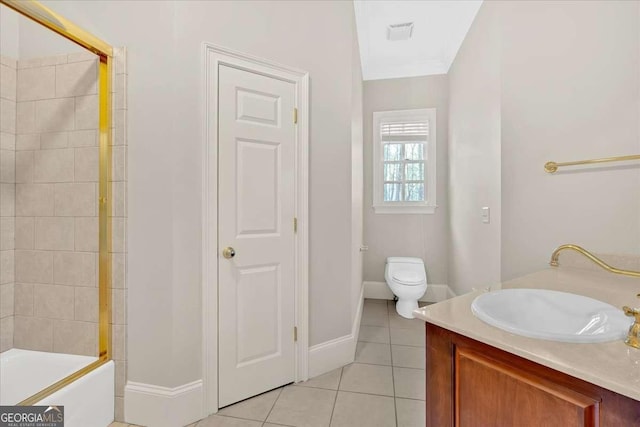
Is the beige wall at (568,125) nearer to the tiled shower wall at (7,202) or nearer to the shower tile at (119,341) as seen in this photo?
the shower tile at (119,341)

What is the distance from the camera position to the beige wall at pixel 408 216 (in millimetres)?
3387

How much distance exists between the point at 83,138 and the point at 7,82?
60cm

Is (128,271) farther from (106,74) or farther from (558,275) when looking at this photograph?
(558,275)

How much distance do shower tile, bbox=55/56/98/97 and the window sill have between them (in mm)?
2780

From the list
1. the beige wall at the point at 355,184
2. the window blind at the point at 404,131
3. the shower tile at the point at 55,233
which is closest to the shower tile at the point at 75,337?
the shower tile at the point at 55,233

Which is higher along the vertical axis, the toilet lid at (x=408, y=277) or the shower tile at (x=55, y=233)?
the shower tile at (x=55, y=233)

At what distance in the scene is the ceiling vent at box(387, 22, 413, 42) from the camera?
2.72 meters

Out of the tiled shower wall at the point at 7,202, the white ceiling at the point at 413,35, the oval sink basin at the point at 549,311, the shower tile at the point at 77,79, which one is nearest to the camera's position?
the oval sink basin at the point at 549,311

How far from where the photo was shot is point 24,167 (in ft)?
5.61

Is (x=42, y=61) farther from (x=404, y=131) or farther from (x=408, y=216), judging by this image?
(x=408, y=216)

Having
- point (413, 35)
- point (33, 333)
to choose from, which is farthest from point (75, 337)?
point (413, 35)

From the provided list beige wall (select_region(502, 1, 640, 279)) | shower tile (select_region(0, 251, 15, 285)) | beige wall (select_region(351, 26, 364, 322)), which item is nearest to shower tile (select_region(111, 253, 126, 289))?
shower tile (select_region(0, 251, 15, 285))

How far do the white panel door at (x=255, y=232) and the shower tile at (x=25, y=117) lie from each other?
1141 mm

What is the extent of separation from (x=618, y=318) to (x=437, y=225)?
260 centimetres
